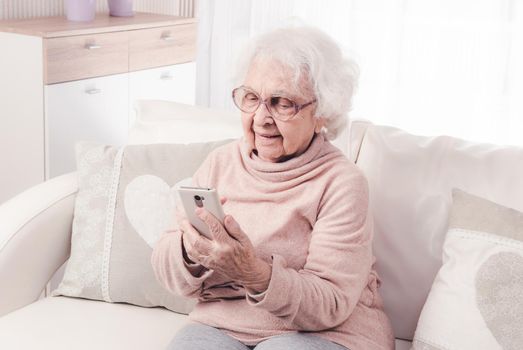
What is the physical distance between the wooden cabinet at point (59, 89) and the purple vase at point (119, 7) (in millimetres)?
149

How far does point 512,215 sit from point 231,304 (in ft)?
1.99

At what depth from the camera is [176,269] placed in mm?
1806

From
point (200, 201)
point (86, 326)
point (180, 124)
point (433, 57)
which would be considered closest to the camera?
point (200, 201)

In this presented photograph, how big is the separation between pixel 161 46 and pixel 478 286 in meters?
2.26

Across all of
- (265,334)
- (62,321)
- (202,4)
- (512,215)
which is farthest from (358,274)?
(202,4)

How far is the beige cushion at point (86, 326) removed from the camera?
187cm

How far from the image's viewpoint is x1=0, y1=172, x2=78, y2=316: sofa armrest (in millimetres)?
2000

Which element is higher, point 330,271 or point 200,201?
point 200,201

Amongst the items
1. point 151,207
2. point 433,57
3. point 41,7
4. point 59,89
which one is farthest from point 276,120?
point 433,57

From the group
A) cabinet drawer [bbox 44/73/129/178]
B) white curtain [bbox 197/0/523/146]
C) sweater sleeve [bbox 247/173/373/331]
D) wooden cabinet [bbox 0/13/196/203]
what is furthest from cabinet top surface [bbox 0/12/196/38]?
sweater sleeve [bbox 247/173/373/331]

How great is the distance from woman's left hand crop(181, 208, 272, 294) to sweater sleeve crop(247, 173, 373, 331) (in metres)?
0.03

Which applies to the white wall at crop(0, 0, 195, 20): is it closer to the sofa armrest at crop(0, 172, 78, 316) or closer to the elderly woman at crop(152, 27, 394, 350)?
the sofa armrest at crop(0, 172, 78, 316)

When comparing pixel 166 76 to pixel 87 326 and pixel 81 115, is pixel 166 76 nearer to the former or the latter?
pixel 81 115

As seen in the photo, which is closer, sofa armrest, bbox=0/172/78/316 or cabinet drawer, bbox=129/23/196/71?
sofa armrest, bbox=0/172/78/316
